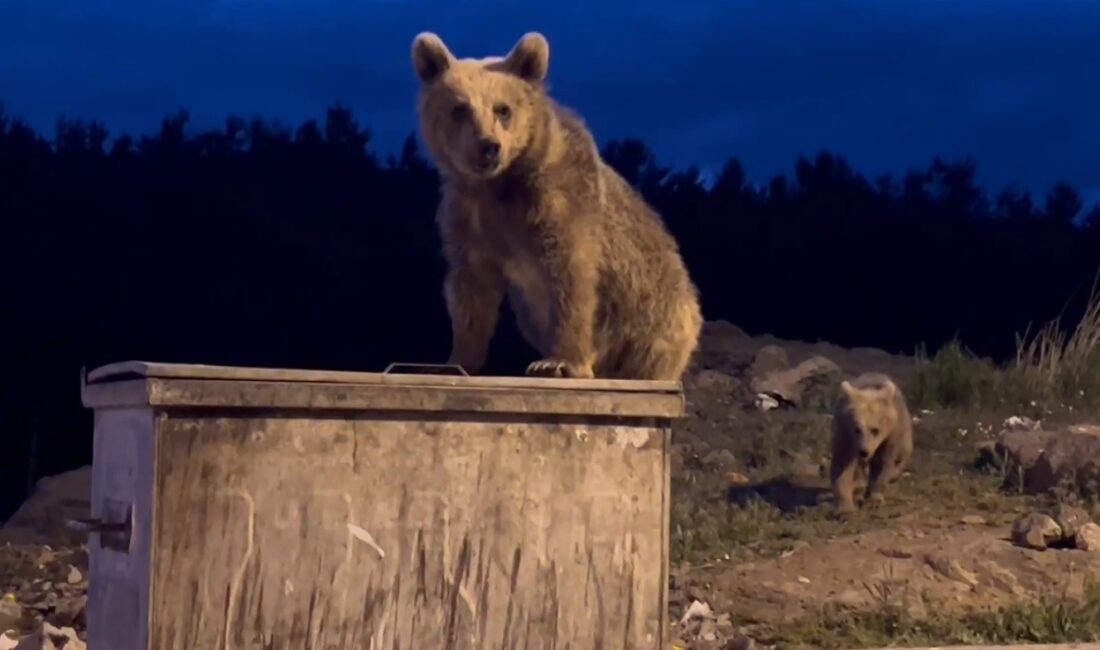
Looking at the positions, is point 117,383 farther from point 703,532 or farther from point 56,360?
point 56,360

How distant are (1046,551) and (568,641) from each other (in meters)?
4.00

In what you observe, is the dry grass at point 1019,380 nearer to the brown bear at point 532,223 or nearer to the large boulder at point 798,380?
the large boulder at point 798,380

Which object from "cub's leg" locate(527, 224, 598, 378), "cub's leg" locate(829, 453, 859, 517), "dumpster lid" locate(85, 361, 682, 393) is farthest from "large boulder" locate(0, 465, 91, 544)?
"dumpster lid" locate(85, 361, 682, 393)

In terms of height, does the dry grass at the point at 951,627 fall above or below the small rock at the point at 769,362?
below

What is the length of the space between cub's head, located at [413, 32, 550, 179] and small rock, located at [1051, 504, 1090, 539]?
147 inches

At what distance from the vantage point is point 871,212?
20.5m

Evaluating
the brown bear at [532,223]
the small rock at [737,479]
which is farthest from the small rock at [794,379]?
the brown bear at [532,223]

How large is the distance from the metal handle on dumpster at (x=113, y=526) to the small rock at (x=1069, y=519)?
4725mm

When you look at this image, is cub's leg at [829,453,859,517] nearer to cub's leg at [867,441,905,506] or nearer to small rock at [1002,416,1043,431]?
cub's leg at [867,441,905,506]

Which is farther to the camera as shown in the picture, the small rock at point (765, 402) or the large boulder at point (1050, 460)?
the small rock at point (765, 402)

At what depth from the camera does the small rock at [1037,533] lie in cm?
695

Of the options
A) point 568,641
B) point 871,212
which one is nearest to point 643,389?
point 568,641

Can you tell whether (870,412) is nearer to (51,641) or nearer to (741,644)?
(741,644)

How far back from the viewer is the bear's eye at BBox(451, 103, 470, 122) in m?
4.20
